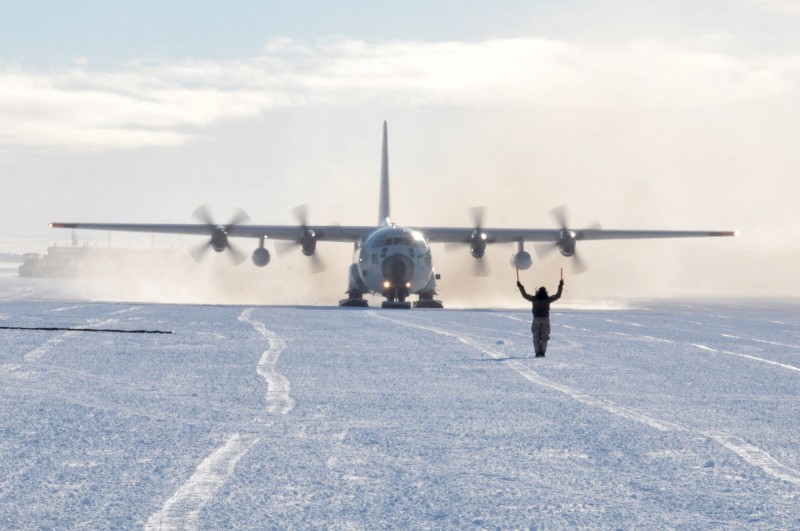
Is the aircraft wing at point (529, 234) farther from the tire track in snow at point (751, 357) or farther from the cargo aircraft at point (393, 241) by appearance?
the tire track in snow at point (751, 357)

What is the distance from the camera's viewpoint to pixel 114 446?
1215cm

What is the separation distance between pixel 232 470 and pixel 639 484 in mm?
4034

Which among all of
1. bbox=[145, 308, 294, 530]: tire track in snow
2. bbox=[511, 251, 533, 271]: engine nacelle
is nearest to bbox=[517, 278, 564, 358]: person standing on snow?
bbox=[145, 308, 294, 530]: tire track in snow

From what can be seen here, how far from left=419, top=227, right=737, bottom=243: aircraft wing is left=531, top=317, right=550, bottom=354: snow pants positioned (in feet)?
112

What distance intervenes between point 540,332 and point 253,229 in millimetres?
37199

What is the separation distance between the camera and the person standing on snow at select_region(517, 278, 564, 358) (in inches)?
926

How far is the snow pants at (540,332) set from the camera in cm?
2430

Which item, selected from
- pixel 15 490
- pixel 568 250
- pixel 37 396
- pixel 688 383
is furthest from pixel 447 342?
pixel 568 250

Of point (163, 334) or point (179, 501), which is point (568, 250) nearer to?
point (163, 334)

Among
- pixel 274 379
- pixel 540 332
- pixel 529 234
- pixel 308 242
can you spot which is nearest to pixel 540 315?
pixel 540 332

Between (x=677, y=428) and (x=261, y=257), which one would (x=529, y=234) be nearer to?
(x=261, y=257)

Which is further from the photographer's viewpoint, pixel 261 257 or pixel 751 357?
pixel 261 257

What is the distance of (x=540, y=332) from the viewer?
24500mm

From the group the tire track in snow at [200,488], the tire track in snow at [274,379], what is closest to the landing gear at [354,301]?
the tire track in snow at [274,379]
